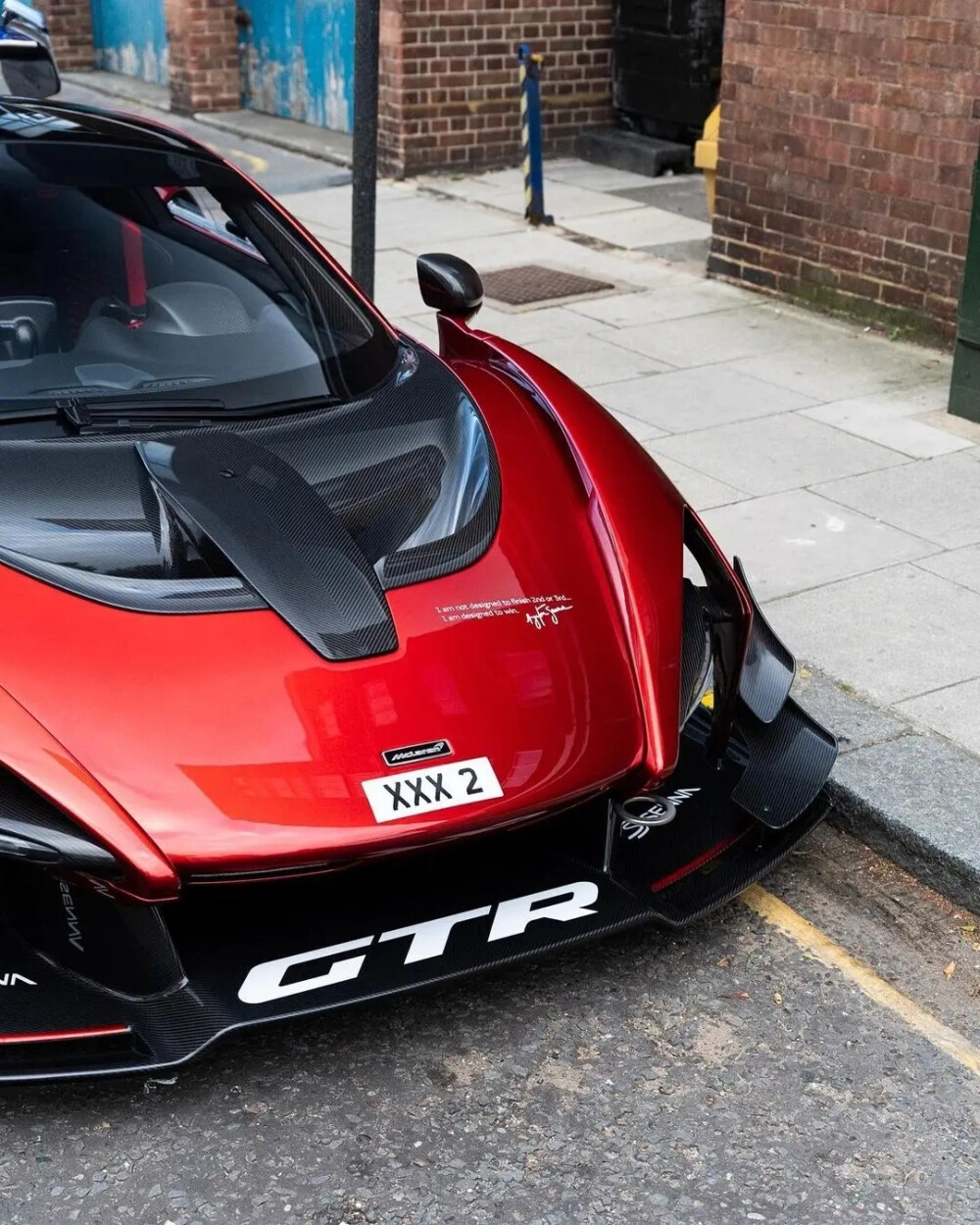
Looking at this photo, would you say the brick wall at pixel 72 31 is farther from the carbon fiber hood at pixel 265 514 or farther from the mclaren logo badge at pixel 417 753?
the mclaren logo badge at pixel 417 753

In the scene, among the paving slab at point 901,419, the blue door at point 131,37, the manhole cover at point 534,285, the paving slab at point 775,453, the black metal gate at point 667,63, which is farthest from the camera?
the blue door at point 131,37

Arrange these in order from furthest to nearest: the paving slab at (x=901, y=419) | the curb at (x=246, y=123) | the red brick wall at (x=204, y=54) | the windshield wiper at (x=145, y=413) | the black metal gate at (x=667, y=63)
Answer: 1. the red brick wall at (x=204, y=54)
2. the curb at (x=246, y=123)
3. the black metal gate at (x=667, y=63)
4. the paving slab at (x=901, y=419)
5. the windshield wiper at (x=145, y=413)

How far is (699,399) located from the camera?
718 cm

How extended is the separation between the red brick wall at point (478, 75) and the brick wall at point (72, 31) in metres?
6.63

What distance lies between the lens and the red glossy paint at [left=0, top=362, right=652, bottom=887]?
9.49 feet

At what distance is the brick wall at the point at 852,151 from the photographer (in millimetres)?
7668

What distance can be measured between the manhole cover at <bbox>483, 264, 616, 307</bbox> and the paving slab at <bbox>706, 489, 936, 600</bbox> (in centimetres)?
306

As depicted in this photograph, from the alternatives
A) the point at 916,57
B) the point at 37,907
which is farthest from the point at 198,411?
the point at 916,57

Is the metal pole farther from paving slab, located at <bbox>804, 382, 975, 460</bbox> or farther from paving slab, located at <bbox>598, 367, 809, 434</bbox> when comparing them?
paving slab, located at <bbox>804, 382, 975, 460</bbox>

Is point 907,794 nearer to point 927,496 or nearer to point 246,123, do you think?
point 927,496

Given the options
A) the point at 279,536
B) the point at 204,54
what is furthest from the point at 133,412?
the point at 204,54

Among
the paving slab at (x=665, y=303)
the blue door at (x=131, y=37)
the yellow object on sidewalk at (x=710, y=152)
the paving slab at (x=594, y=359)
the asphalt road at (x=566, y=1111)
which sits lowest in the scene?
the asphalt road at (x=566, y=1111)

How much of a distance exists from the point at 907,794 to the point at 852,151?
16.8 feet

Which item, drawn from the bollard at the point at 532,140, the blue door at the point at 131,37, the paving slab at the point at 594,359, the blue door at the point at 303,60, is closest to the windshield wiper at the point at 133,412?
the paving slab at the point at 594,359
